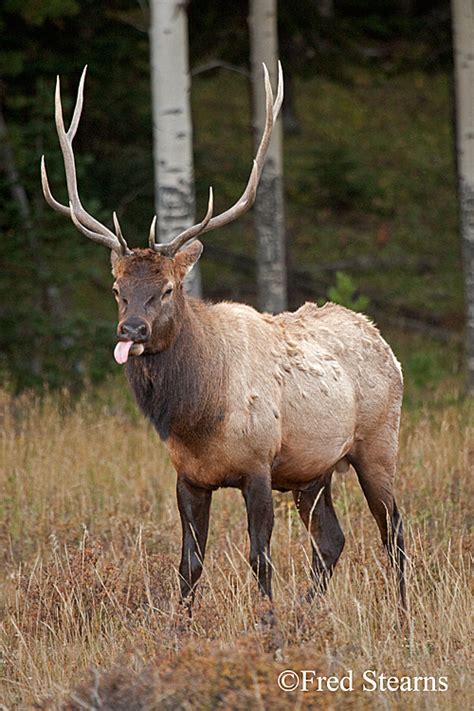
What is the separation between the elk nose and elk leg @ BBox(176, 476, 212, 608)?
2.91ft

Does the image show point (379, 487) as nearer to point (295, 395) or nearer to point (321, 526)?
point (321, 526)

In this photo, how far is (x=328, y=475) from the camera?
23.2ft

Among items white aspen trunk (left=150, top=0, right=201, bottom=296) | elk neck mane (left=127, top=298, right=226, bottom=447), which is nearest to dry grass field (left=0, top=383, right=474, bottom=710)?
elk neck mane (left=127, top=298, right=226, bottom=447)

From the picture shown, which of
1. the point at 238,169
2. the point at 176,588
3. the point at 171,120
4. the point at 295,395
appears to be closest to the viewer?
the point at 295,395

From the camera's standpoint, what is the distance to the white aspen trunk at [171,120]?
10.9m

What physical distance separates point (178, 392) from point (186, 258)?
712mm

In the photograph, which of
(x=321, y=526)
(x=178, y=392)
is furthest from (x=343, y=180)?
(x=178, y=392)

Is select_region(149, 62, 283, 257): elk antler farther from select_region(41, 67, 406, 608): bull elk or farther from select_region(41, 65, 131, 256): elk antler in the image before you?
select_region(41, 65, 131, 256): elk antler

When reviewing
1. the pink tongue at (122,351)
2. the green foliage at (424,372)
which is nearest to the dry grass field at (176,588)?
the pink tongue at (122,351)

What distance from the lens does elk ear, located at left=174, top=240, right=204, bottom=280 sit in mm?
6250

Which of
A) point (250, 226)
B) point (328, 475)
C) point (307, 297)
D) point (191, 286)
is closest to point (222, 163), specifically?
point (307, 297)

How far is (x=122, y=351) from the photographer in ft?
18.9

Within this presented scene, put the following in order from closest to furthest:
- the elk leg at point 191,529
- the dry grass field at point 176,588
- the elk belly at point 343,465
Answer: the dry grass field at point 176,588 → the elk leg at point 191,529 → the elk belly at point 343,465

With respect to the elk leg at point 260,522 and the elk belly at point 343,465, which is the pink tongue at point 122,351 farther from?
the elk belly at point 343,465
